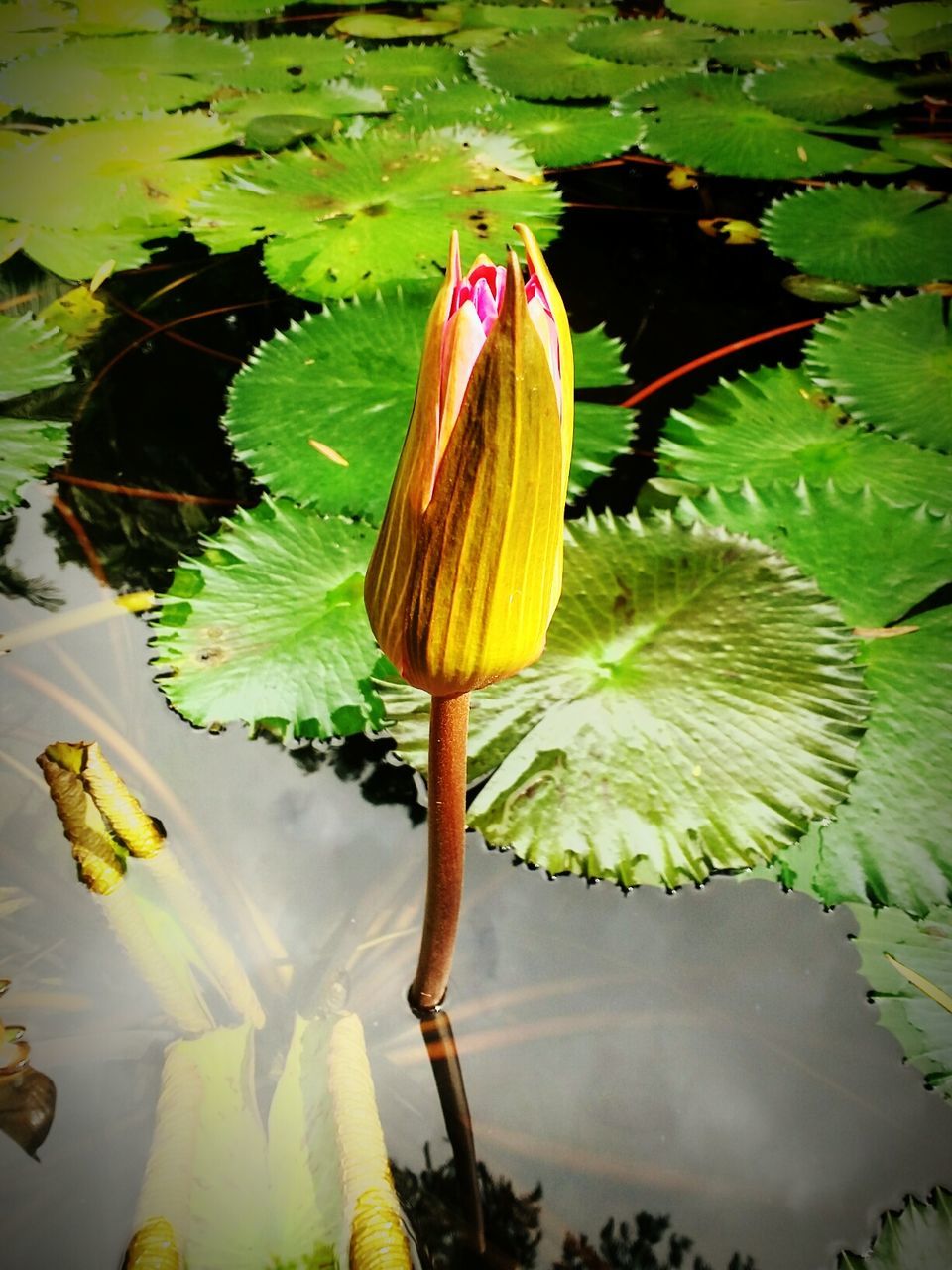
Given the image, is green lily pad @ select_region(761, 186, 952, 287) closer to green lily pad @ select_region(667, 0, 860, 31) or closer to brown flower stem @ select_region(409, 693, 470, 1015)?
green lily pad @ select_region(667, 0, 860, 31)

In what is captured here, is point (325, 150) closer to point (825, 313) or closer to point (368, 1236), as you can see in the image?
point (825, 313)

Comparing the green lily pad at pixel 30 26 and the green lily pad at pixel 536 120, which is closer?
the green lily pad at pixel 536 120

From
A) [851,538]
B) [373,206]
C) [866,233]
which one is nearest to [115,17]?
[373,206]

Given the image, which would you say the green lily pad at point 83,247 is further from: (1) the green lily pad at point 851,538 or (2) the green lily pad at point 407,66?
(1) the green lily pad at point 851,538

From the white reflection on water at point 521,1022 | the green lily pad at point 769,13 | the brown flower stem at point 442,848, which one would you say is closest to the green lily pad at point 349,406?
the white reflection on water at point 521,1022

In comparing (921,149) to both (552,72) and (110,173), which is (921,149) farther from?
(110,173)

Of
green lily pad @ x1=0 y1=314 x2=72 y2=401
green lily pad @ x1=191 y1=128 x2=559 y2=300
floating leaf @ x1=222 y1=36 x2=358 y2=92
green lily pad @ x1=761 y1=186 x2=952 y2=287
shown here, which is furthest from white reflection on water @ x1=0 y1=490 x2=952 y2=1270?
floating leaf @ x1=222 y1=36 x2=358 y2=92

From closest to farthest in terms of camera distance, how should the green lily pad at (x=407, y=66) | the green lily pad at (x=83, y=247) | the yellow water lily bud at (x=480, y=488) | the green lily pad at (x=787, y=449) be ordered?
1. the yellow water lily bud at (x=480, y=488)
2. the green lily pad at (x=787, y=449)
3. the green lily pad at (x=83, y=247)
4. the green lily pad at (x=407, y=66)
